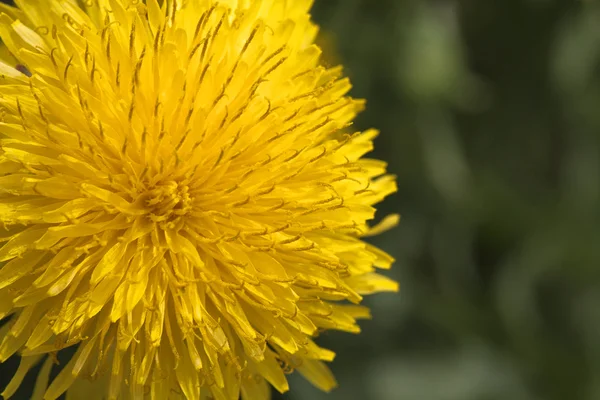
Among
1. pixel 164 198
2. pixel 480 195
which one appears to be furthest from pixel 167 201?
pixel 480 195

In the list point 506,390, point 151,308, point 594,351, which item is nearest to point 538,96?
point 594,351

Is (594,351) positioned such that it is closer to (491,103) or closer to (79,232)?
(491,103)

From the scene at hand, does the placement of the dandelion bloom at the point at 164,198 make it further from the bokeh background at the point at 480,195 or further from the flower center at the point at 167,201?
the bokeh background at the point at 480,195

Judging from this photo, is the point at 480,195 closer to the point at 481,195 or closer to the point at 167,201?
the point at 481,195

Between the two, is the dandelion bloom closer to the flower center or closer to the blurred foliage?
the flower center

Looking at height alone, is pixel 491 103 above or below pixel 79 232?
above

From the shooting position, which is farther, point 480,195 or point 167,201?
point 480,195

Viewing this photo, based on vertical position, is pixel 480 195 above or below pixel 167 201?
above

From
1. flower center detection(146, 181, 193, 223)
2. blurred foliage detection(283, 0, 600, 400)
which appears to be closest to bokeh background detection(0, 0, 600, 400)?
blurred foliage detection(283, 0, 600, 400)
